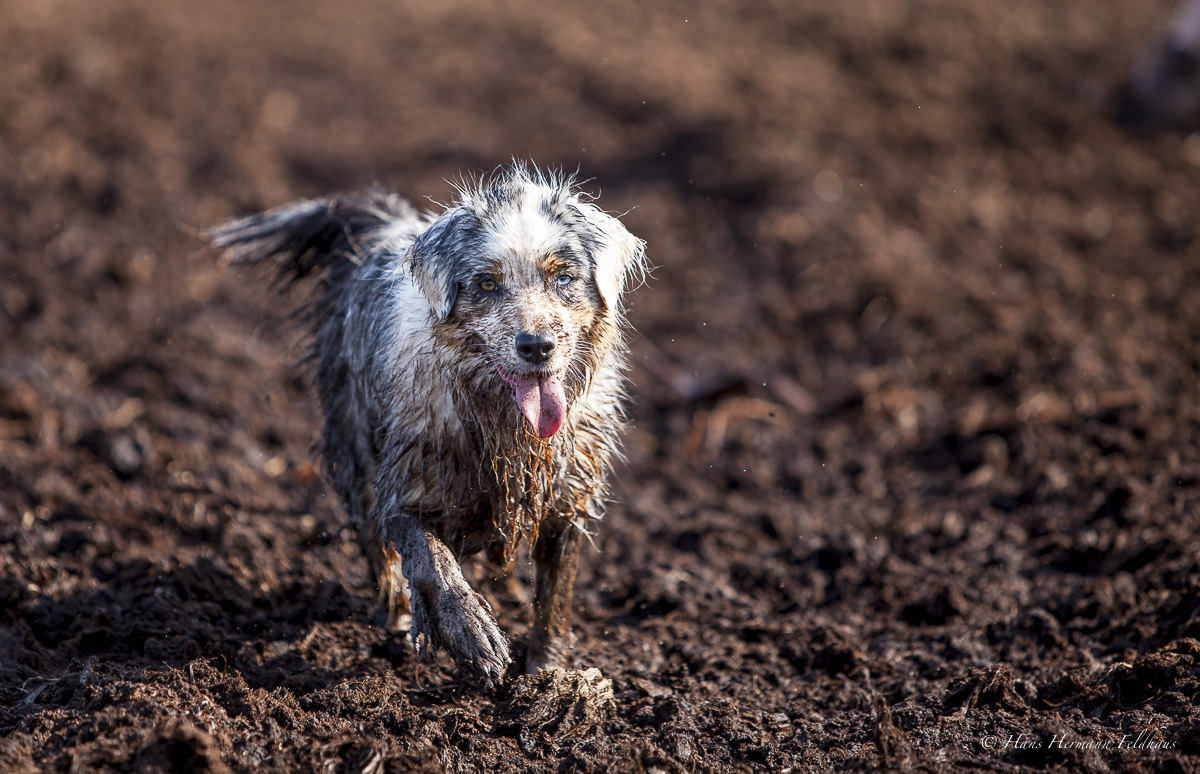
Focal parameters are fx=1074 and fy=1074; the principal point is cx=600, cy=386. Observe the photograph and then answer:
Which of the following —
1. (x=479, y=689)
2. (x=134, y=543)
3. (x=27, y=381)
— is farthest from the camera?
(x=27, y=381)

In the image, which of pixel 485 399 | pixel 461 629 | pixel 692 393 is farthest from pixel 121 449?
pixel 692 393

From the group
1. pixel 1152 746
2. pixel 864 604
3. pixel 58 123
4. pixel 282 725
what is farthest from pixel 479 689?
pixel 58 123

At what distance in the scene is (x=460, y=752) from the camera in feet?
12.0

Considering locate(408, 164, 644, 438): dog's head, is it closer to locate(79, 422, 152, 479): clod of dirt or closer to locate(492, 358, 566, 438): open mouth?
locate(492, 358, 566, 438): open mouth

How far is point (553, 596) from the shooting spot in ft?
14.0

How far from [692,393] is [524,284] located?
3.53 meters

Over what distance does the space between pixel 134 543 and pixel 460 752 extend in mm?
2250

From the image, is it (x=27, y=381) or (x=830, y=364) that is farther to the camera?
(x=830, y=364)

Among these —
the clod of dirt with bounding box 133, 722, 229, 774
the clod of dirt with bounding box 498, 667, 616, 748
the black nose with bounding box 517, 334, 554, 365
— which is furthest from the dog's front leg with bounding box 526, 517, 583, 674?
the clod of dirt with bounding box 133, 722, 229, 774

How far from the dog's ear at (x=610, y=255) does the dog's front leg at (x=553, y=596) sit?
0.94 metres

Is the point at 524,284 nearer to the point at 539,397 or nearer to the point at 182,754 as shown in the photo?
the point at 539,397

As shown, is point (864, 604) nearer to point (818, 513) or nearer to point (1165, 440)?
point (818, 513)

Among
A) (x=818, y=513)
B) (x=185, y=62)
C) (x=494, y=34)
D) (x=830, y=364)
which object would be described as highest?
(x=494, y=34)

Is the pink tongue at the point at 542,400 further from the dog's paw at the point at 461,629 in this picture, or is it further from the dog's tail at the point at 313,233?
the dog's tail at the point at 313,233
